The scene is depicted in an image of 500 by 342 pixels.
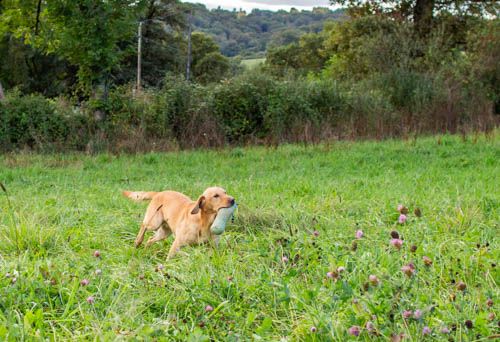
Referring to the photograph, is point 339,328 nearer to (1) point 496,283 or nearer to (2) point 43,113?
(1) point 496,283

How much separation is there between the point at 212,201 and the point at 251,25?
4219 inches

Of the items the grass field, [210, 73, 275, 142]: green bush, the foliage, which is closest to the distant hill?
[210, 73, 275, 142]: green bush

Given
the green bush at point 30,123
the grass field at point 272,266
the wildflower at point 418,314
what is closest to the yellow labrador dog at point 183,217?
the grass field at point 272,266

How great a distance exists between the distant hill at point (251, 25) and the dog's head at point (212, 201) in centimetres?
7399

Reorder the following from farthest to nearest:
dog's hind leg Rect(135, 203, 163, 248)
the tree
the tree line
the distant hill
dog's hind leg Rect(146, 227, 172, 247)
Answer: the distant hill, the tree, the tree line, dog's hind leg Rect(146, 227, 172, 247), dog's hind leg Rect(135, 203, 163, 248)

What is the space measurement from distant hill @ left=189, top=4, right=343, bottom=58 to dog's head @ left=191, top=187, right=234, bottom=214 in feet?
243

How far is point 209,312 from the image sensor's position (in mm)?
3779

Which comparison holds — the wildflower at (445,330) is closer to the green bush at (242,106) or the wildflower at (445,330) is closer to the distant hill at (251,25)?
the green bush at (242,106)

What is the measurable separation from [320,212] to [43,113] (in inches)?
440

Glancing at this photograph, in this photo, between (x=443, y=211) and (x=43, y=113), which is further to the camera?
(x=43, y=113)

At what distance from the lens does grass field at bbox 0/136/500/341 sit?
3424 millimetres

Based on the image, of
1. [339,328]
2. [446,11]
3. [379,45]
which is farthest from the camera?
[446,11]

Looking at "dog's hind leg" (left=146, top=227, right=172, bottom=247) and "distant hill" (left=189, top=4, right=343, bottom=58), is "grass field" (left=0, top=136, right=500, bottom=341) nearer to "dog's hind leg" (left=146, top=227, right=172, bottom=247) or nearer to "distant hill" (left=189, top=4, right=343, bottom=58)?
"dog's hind leg" (left=146, top=227, right=172, bottom=247)

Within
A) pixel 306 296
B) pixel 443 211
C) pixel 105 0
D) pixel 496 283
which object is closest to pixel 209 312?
pixel 306 296
